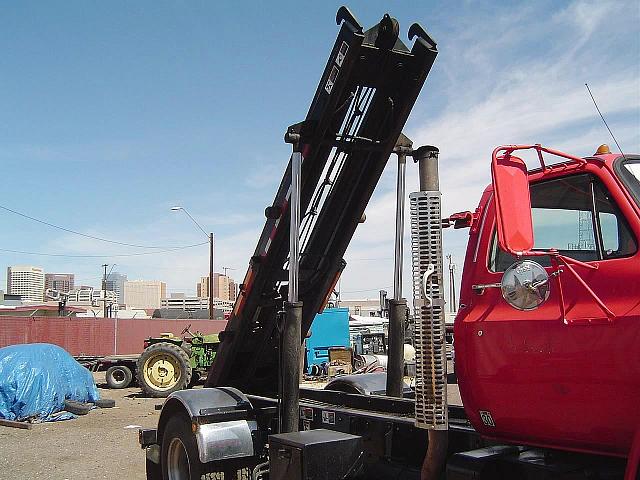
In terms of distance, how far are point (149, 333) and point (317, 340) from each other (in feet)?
42.5

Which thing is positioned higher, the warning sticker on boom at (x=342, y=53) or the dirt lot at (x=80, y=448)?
the warning sticker on boom at (x=342, y=53)

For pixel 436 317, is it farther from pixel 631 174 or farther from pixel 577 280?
pixel 631 174

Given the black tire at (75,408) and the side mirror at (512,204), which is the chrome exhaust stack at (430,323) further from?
the black tire at (75,408)

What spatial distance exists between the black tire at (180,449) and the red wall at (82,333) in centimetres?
2144

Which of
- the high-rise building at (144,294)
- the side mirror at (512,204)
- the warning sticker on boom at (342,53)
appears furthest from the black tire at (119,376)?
the high-rise building at (144,294)

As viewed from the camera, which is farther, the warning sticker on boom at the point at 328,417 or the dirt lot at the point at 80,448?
the dirt lot at the point at 80,448

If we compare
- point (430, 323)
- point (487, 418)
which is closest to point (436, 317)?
point (430, 323)

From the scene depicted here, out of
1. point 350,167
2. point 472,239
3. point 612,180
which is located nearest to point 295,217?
point 350,167

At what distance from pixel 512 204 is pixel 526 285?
0.35 meters

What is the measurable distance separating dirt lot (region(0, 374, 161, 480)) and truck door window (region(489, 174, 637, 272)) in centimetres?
663

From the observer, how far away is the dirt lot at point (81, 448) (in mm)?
8633

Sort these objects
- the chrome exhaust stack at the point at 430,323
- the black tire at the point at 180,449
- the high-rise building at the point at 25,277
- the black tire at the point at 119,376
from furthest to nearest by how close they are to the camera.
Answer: the high-rise building at the point at 25,277, the black tire at the point at 119,376, the black tire at the point at 180,449, the chrome exhaust stack at the point at 430,323

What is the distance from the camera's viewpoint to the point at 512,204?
8.93 feet

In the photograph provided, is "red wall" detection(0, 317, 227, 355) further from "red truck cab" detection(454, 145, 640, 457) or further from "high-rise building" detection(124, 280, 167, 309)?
"high-rise building" detection(124, 280, 167, 309)
